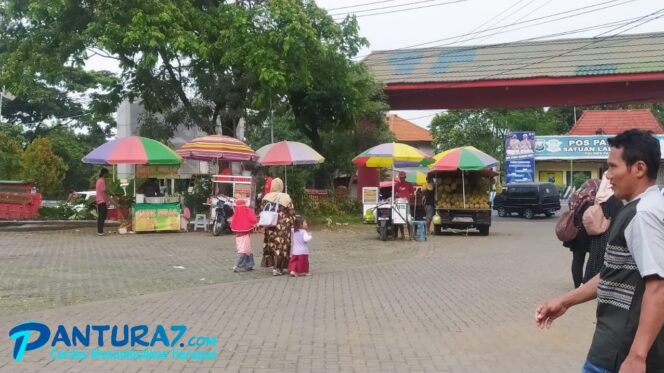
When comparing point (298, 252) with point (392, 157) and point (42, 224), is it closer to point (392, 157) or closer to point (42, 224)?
point (392, 157)

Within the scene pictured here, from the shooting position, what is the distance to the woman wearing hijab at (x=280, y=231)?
1098cm

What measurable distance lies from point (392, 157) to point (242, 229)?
7636mm

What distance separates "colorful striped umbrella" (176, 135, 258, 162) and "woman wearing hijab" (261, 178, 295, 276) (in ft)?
26.0

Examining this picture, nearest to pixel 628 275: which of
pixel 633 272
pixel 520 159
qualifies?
pixel 633 272

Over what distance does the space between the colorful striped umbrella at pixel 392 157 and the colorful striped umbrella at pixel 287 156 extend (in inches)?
57.1

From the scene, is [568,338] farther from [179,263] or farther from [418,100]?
[418,100]

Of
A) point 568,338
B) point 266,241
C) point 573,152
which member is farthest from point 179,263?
point 573,152

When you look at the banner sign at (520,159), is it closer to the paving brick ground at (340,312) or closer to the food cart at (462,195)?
the food cart at (462,195)

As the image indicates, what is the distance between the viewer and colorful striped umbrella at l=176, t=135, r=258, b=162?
1858 cm

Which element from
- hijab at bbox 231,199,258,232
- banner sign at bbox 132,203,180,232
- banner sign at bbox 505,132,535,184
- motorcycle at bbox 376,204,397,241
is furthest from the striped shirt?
banner sign at bbox 505,132,535,184

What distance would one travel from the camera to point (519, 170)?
116 ft

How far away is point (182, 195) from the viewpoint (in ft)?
70.8

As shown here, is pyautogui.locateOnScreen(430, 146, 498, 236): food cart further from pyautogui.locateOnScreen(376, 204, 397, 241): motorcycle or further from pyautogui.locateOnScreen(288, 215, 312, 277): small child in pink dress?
pyautogui.locateOnScreen(288, 215, 312, 277): small child in pink dress

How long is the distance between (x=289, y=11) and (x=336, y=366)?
1469 cm
